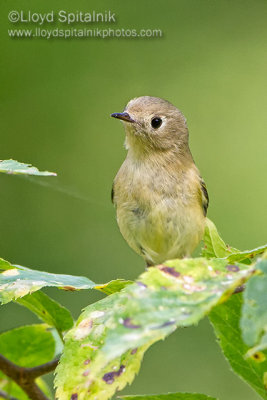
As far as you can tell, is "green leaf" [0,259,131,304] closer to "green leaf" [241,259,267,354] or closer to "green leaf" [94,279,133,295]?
"green leaf" [94,279,133,295]

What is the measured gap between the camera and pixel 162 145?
292 centimetres

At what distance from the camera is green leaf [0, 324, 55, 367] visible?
1586mm

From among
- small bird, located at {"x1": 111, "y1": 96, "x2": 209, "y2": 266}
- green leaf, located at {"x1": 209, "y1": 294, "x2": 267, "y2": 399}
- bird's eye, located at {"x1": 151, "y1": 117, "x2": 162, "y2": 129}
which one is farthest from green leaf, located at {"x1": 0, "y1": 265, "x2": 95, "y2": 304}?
bird's eye, located at {"x1": 151, "y1": 117, "x2": 162, "y2": 129}

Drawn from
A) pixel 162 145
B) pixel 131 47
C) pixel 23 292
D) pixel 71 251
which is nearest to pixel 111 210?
pixel 71 251

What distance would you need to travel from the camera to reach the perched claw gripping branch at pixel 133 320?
651mm

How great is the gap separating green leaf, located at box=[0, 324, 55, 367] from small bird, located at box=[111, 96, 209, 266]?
103 centimetres

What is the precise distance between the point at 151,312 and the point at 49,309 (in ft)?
2.82

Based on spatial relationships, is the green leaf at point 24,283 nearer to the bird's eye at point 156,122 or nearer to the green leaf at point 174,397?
the green leaf at point 174,397

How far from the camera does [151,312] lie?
25.9 inches

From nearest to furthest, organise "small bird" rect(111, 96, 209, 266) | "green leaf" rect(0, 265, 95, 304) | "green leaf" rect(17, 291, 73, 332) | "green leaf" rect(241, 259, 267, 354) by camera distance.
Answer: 1. "green leaf" rect(241, 259, 267, 354)
2. "green leaf" rect(0, 265, 95, 304)
3. "green leaf" rect(17, 291, 73, 332)
4. "small bird" rect(111, 96, 209, 266)

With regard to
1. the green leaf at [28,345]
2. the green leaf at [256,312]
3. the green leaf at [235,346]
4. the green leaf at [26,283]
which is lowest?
the green leaf at [28,345]

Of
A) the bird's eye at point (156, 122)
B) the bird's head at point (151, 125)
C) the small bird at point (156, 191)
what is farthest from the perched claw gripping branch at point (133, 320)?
the bird's eye at point (156, 122)

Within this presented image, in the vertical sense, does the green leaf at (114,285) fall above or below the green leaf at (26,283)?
below

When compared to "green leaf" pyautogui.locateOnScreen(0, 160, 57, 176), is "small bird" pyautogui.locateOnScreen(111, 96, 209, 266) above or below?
below
